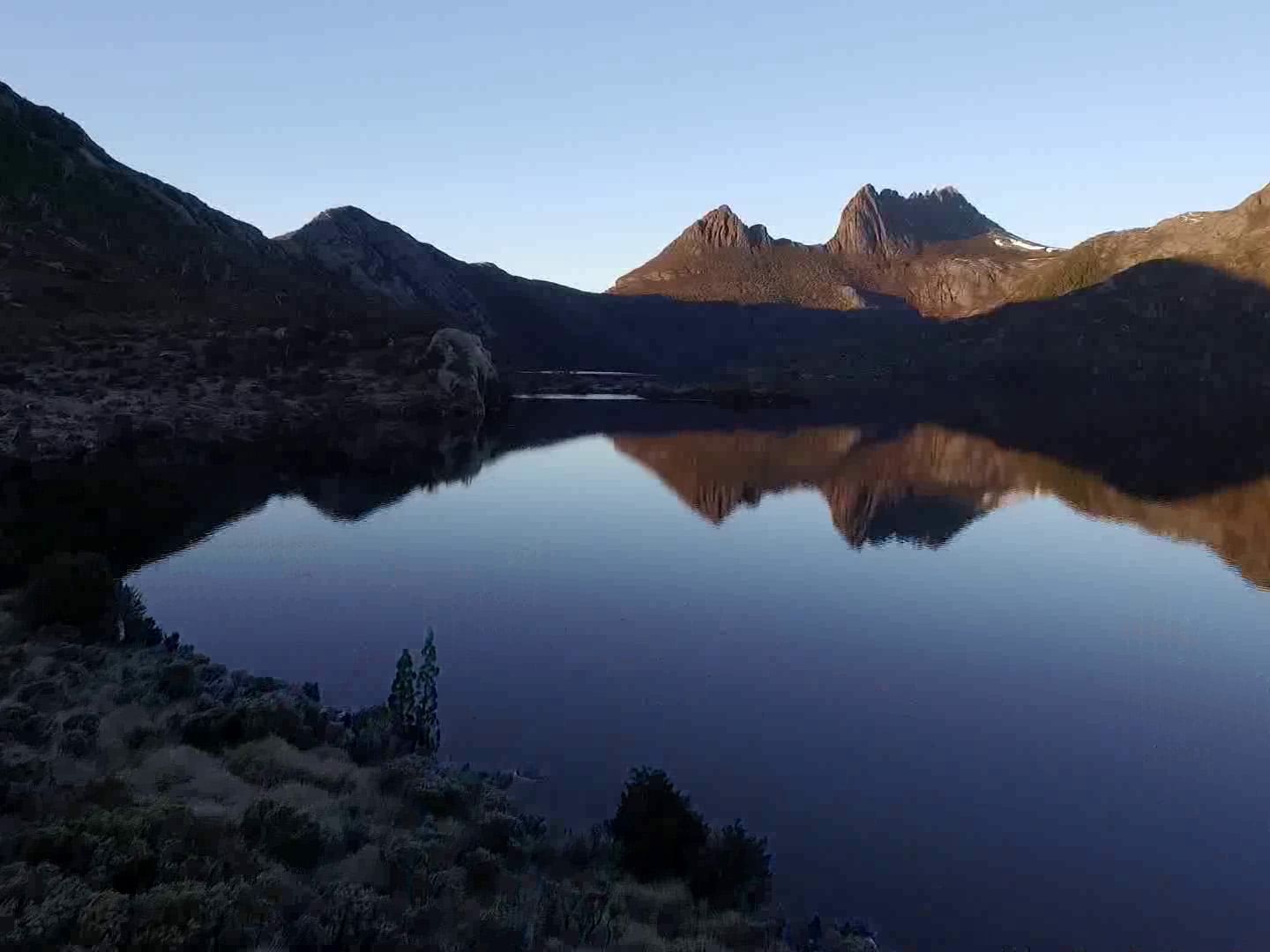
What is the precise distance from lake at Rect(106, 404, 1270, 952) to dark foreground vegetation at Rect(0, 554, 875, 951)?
170cm

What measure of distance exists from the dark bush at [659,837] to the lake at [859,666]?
175 centimetres

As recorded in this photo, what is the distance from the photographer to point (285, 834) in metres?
12.2

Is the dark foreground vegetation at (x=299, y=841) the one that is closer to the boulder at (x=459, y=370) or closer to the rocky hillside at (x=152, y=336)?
the rocky hillside at (x=152, y=336)

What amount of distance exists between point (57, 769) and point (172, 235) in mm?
151246

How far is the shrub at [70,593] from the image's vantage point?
2208 centimetres

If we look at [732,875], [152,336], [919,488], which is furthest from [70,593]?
[152,336]

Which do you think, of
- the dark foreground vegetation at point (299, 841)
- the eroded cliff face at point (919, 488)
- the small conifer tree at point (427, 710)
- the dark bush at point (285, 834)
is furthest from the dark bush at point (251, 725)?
the eroded cliff face at point (919, 488)

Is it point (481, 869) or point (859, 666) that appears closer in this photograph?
point (481, 869)

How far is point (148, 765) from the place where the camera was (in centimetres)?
1473

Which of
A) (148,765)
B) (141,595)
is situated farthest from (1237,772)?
(141,595)

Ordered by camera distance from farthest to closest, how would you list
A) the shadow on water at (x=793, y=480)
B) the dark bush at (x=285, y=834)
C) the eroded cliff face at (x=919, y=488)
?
the eroded cliff face at (x=919, y=488) < the shadow on water at (x=793, y=480) < the dark bush at (x=285, y=834)

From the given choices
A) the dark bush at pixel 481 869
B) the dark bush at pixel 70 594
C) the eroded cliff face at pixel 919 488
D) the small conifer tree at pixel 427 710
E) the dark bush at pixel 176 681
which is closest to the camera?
the dark bush at pixel 481 869

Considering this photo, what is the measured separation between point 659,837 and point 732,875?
4.25 ft

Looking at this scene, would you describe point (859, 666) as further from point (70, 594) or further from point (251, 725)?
point (70, 594)
